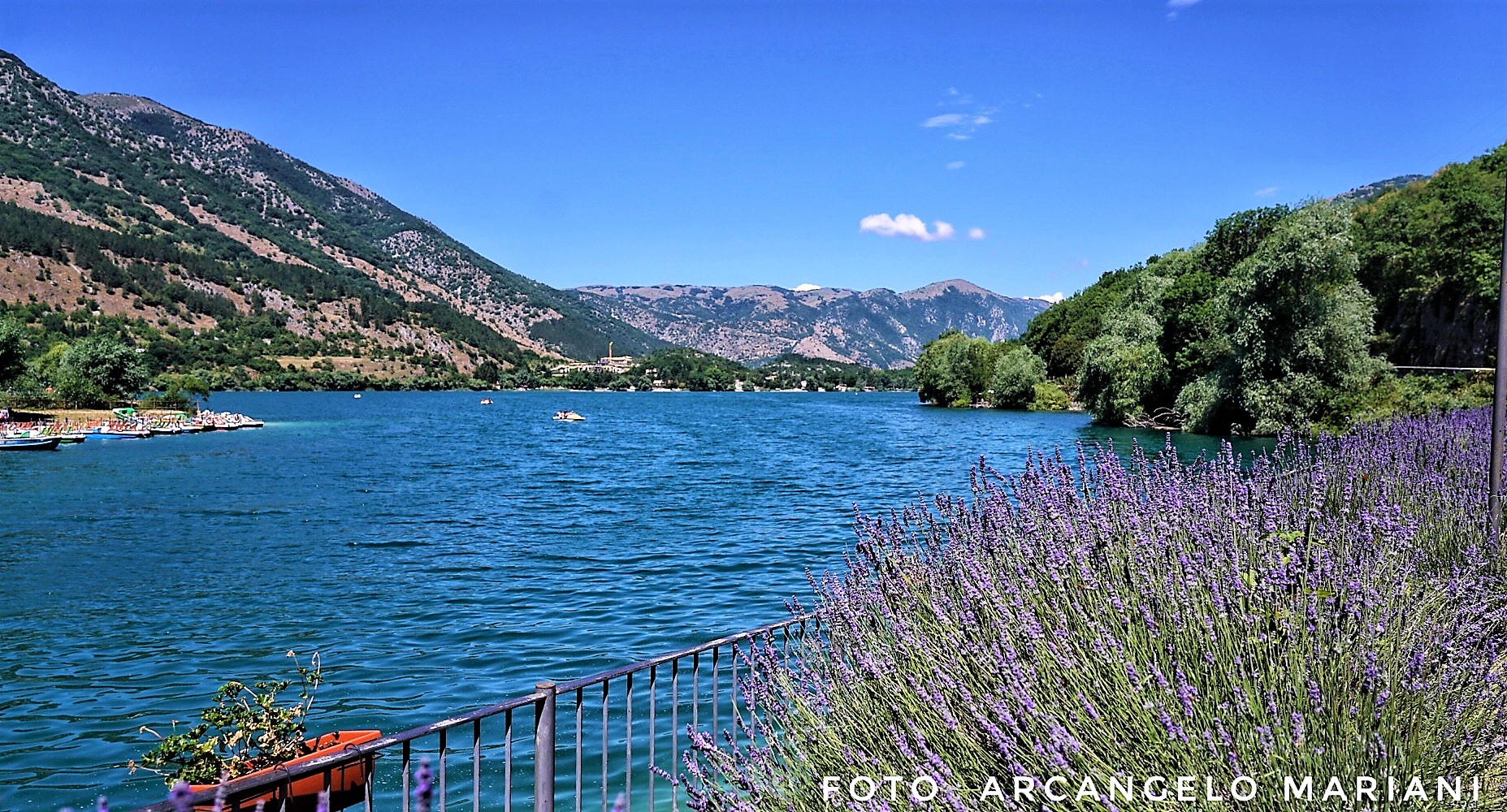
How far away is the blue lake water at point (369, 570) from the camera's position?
1061 cm

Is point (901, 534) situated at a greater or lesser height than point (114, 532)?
greater

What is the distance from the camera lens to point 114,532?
73.0 ft

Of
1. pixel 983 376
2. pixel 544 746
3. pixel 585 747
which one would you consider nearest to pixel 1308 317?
pixel 585 747

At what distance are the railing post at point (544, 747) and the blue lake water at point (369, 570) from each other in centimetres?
658

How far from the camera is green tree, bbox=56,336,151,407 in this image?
191 feet

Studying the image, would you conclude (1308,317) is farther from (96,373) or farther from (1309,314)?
(96,373)

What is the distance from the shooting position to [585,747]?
350 inches

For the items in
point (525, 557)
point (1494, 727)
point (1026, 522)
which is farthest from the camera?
point (525, 557)

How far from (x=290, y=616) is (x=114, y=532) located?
437 inches

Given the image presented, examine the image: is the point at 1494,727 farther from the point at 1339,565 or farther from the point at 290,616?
the point at 290,616

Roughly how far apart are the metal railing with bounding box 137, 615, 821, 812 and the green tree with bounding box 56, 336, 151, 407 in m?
60.6

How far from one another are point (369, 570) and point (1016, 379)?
7090 cm

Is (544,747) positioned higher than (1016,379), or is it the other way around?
(1016,379)

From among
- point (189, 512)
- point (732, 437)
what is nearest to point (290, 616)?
point (189, 512)
